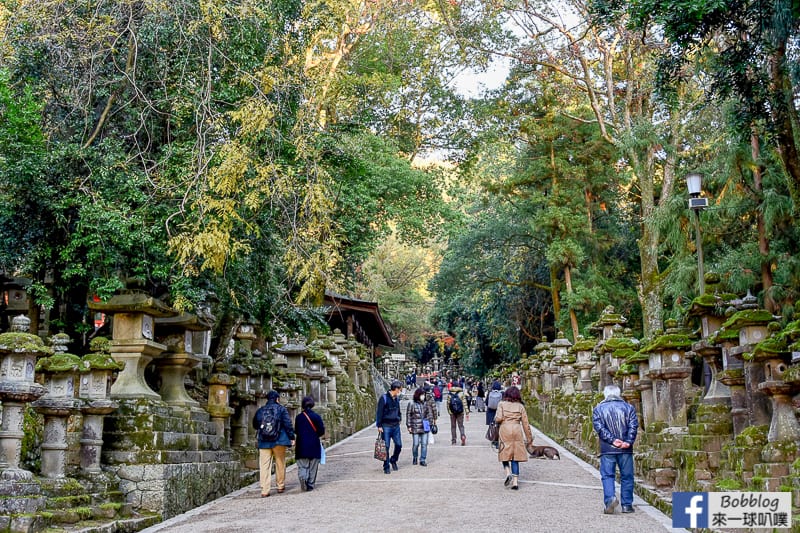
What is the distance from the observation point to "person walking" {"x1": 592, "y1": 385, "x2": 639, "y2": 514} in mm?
8656

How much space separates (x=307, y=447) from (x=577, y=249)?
19392 millimetres

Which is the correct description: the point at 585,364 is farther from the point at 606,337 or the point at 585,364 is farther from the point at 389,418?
the point at 389,418

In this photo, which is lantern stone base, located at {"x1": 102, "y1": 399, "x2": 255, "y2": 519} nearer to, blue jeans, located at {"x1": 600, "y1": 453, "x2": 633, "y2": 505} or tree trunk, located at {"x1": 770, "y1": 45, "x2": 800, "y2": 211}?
blue jeans, located at {"x1": 600, "y1": 453, "x2": 633, "y2": 505}

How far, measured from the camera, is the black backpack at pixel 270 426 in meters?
11.0

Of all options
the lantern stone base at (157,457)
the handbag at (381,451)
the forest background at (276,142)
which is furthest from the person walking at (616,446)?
the lantern stone base at (157,457)

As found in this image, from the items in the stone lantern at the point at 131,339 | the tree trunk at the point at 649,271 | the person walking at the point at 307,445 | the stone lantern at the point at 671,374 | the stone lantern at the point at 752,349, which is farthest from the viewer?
the tree trunk at the point at 649,271

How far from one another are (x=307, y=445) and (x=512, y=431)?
9.70 feet

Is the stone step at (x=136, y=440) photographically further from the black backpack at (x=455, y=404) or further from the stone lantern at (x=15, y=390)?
the black backpack at (x=455, y=404)

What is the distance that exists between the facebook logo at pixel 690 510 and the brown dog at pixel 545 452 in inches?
309

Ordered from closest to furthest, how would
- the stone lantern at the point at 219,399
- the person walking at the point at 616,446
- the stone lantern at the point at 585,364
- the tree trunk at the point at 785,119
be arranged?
the person walking at the point at 616,446 < the stone lantern at the point at 219,399 < the tree trunk at the point at 785,119 < the stone lantern at the point at 585,364

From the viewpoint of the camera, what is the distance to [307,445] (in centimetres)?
1124

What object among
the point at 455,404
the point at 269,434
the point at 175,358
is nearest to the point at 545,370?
the point at 455,404

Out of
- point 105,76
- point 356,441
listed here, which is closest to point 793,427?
point 105,76

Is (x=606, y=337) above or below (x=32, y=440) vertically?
above
